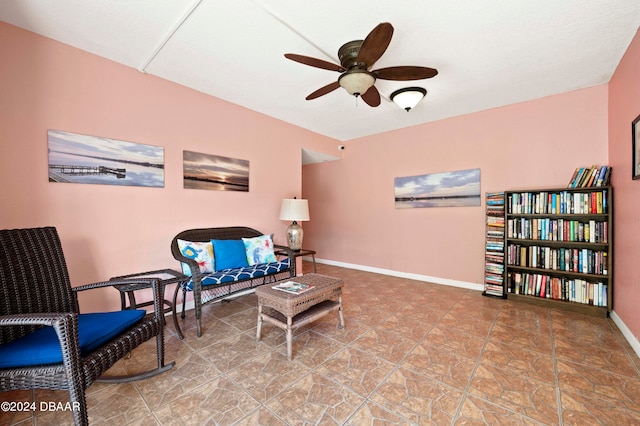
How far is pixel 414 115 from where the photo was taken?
3.94 metres

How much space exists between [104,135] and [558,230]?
5.13 meters

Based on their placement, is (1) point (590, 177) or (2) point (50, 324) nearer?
(2) point (50, 324)

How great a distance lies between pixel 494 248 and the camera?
3475mm

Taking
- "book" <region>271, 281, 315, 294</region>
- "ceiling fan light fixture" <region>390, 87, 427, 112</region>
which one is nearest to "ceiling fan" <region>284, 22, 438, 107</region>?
"ceiling fan light fixture" <region>390, 87, 427, 112</region>

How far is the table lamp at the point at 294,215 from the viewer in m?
3.92

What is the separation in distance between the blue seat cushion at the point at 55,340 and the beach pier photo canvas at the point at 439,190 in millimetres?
3995

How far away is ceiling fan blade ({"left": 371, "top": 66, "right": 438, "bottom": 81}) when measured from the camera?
2.05m

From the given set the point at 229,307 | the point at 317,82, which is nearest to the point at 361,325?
the point at 229,307

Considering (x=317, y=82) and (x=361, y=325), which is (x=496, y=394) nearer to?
(x=361, y=325)

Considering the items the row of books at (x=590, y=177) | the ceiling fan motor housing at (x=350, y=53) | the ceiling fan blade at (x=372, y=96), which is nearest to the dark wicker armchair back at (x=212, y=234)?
the ceiling fan blade at (x=372, y=96)

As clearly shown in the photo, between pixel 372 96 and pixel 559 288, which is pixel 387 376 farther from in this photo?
pixel 559 288

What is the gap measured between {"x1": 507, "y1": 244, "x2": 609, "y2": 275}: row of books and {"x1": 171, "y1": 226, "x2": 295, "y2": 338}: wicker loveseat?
116 inches

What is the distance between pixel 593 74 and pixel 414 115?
1905mm

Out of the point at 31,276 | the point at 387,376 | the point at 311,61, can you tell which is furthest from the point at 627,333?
the point at 31,276
